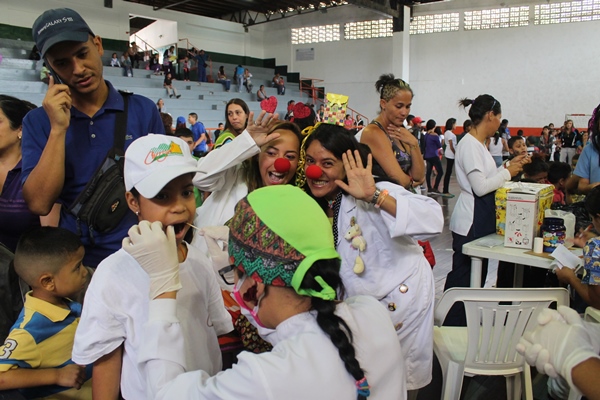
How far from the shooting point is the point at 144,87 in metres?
14.9

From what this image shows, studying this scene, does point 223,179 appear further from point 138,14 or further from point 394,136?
point 138,14

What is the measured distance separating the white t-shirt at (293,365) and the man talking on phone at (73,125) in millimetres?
644

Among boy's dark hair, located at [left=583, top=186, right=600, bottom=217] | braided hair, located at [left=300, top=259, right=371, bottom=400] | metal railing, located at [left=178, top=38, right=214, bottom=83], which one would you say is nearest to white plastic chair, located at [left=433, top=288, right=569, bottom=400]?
boy's dark hair, located at [left=583, top=186, right=600, bottom=217]

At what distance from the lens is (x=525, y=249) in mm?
2736

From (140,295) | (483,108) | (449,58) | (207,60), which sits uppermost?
(207,60)

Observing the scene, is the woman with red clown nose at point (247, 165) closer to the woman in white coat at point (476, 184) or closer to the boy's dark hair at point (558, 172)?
the woman in white coat at point (476, 184)

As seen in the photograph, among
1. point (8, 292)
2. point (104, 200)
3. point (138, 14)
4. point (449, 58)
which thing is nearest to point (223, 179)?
point (104, 200)

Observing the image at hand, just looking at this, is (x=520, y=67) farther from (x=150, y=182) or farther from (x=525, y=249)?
(x=150, y=182)

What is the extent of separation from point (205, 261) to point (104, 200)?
15.6 inches

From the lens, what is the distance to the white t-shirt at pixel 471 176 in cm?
313

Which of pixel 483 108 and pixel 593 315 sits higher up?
pixel 483 108

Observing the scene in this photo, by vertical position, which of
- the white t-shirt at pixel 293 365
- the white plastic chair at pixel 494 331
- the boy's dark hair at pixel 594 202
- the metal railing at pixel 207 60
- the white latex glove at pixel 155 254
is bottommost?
the white plastic chair at pixel 494 331

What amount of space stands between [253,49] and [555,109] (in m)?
12.9

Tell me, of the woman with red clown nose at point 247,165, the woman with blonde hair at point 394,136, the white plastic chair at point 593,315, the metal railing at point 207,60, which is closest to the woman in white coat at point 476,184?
the woman with blonde hair at point 394,136
